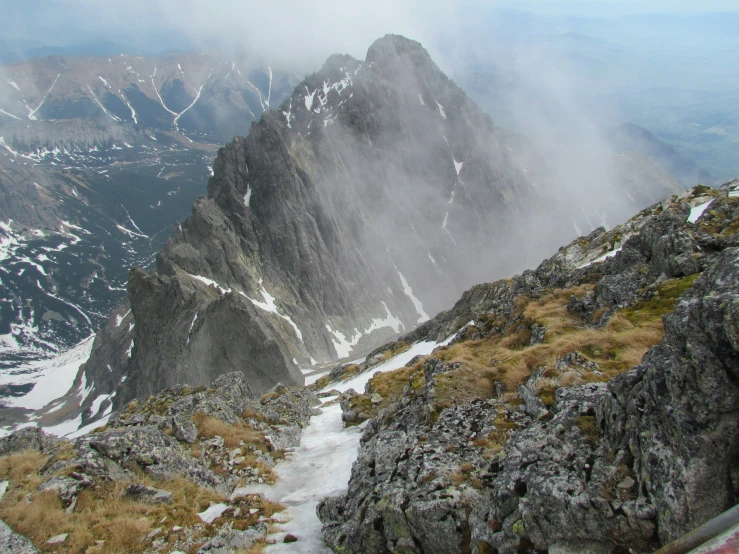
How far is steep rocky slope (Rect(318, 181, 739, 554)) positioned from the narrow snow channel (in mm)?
766

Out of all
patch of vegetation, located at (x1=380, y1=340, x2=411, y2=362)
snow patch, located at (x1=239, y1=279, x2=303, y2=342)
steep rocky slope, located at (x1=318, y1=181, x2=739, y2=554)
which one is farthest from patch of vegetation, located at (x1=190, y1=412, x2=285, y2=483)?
snow patch, located at (x1=239, y1=279, x2=303, y2=342)

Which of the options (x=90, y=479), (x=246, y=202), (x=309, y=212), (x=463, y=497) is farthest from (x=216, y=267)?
(x=463, y=497)

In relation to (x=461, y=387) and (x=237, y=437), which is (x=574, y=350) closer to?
(x=461, y=387)

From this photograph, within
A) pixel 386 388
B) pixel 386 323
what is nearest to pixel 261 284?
pixel 386 323

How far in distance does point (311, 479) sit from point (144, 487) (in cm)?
612

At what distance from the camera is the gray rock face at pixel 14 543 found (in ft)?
32.2

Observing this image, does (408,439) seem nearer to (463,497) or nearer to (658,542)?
(463,497)

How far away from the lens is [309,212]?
16775 centimetres

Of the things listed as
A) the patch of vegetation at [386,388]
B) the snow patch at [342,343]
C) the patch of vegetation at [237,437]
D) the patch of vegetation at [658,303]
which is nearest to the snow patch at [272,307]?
the snow patch at [342,343]

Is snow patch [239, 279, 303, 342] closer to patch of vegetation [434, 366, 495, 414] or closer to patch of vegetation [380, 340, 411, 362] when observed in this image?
patch of vegetation [380, 340, 411, 362]

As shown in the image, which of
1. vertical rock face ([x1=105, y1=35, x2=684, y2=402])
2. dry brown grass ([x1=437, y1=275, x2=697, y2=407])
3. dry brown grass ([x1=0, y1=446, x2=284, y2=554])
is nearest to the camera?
dry brown grass ([x1=0, y1=446, x2=284, y2=554])

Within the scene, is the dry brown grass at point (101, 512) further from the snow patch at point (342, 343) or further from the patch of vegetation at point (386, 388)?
the snow patch at point (342, 343)

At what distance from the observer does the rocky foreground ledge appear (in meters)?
10.7

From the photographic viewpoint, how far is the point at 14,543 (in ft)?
32.7
